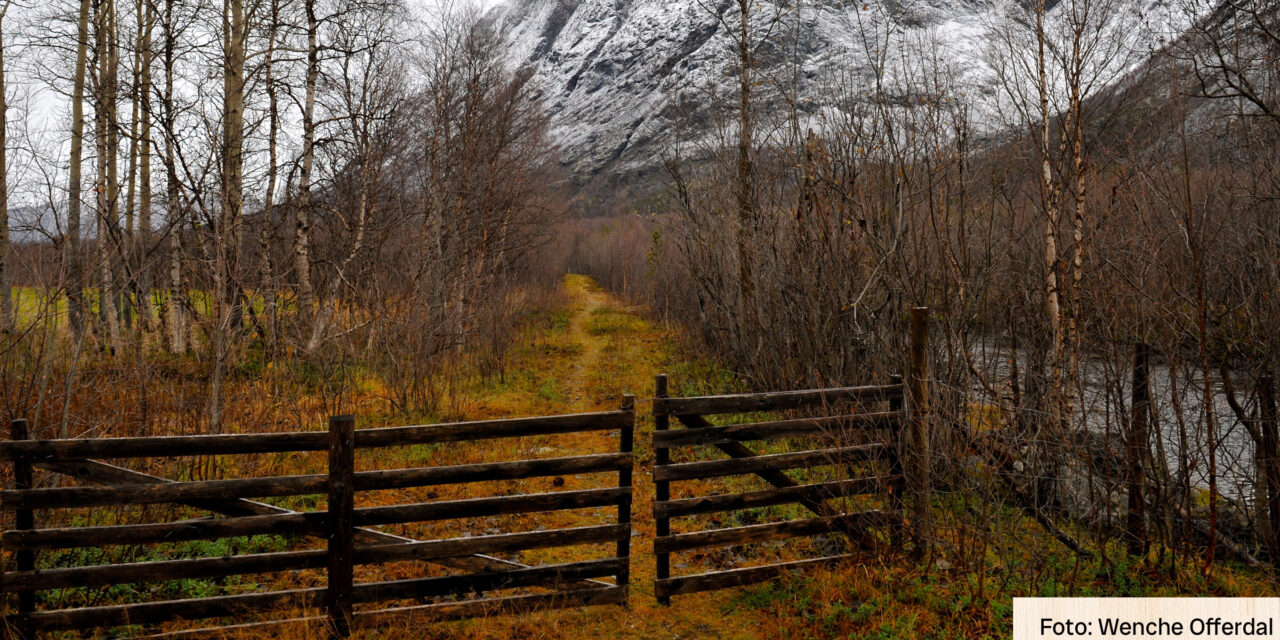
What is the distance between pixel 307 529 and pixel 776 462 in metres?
3.38

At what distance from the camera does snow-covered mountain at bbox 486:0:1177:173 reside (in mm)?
8555

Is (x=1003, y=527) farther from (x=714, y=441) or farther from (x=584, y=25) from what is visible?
(x=584, y=25)

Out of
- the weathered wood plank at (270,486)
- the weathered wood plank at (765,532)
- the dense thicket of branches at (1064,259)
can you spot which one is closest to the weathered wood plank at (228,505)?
the weathered wood plank at (270,486)

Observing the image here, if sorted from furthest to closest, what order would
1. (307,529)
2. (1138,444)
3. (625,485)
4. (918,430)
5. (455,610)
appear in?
(1138,444) < (918,430) < (625,485) < (455,610) < (307,529)

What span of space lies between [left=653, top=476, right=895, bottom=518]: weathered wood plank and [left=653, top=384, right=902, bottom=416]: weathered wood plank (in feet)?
2.13

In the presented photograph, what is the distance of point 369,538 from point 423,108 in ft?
42.0

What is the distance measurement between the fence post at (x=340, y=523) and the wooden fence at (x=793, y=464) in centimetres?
212

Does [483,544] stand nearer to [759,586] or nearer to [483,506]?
[483,506]

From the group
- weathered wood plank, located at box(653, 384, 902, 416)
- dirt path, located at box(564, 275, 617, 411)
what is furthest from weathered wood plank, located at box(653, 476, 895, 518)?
dirt path, located at box(564, 275, 617, 411)

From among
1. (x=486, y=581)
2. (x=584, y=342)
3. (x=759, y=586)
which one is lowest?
(x=759, y=586)

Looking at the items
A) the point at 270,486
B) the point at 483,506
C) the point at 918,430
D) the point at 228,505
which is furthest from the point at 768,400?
the point at 228,505

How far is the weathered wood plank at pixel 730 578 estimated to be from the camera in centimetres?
509

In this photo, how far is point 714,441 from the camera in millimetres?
5109

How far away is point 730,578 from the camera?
5.20 metres
